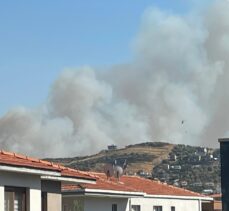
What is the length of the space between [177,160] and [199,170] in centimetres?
1632

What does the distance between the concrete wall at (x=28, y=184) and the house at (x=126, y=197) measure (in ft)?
14.9

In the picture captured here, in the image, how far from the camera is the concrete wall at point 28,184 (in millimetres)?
22094

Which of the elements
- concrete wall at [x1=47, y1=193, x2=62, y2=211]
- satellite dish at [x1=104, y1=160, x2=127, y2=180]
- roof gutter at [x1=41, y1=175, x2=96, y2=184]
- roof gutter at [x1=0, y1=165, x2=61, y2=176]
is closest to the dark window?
concrete wall at [x1=47, y1=193, x2=62, y2=211]

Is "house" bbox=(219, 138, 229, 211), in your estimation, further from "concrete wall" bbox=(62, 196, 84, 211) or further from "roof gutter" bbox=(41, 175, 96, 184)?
"roof gutter" bbox=(41, 175, 96, 184)

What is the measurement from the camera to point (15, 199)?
901 inches

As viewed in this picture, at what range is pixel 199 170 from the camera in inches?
Answer: 5492

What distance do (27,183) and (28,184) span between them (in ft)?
0.20

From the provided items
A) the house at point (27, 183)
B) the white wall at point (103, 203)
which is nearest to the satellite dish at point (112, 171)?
the white wall at point (103, 203)

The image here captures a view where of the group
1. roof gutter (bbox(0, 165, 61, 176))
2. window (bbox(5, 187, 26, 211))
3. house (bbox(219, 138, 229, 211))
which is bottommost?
window (bbox(5, 187, 26, 211))

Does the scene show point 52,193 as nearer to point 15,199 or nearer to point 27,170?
point 15,199

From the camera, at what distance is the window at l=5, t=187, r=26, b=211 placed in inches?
885

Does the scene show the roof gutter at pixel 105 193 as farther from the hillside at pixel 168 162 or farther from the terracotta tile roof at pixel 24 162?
the hillside at pixel 168 162

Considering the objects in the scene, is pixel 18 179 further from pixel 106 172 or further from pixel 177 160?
pixel 177 160

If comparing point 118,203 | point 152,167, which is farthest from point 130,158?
point 118,203
